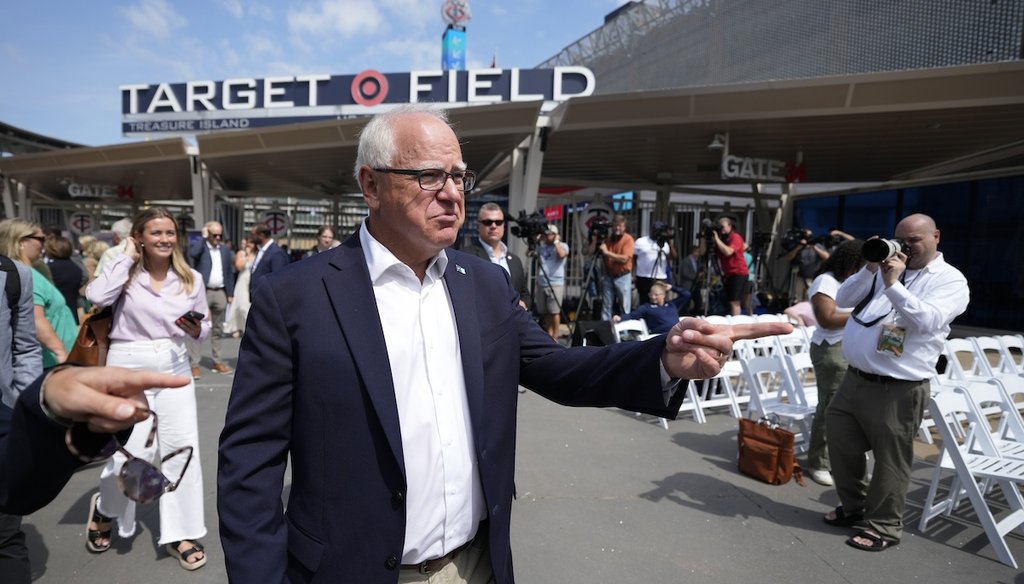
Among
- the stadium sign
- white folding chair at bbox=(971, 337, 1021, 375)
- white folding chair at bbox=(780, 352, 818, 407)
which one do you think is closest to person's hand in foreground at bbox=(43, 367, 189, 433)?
white folding chair at bbox=(780, 352, 818, 407)

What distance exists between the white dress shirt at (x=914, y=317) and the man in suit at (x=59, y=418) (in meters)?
3.69

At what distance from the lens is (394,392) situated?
4.98 feet

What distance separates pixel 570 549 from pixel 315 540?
7.96 ft

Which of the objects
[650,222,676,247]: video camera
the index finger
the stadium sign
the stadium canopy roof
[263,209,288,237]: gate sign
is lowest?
the index finger

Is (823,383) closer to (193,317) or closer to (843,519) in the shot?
(843,519)

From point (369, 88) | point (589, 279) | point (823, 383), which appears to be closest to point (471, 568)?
point (823, 383)

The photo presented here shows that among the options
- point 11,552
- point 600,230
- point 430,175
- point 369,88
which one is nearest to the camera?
point 430,175

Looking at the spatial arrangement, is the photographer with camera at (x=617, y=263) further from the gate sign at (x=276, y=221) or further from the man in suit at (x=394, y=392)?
the gate sign at (x=276, y=221)

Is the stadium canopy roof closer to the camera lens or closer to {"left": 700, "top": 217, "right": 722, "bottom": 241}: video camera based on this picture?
{"left": 700, "top": 217, "right": 722, "bottom": 241}: video camera

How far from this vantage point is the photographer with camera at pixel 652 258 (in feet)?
30.4

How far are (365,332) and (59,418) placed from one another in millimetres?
657

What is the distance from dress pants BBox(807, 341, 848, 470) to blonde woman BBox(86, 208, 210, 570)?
440cm

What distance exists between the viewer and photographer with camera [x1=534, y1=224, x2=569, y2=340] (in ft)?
29.7

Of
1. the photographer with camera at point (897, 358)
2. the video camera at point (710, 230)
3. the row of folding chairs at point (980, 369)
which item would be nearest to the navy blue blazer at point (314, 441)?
the photographer with camera at point (897, 358)
